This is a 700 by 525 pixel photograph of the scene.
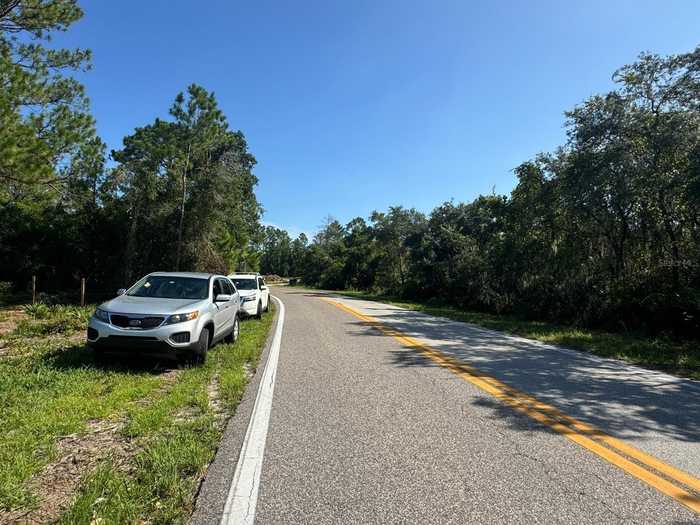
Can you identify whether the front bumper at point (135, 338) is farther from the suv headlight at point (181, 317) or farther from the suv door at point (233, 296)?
the suv door at point (233, 296)

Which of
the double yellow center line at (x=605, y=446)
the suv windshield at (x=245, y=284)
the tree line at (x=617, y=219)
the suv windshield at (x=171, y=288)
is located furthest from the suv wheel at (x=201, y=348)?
the tree line at (x=617, y=219)

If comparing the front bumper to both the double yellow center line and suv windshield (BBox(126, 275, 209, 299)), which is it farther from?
the double yellow center line

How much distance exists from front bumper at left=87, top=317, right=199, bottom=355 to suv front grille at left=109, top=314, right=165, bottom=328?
7 centimetres

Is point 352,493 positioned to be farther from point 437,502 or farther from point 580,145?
point 580,145

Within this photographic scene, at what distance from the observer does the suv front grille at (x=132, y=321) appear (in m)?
6.71

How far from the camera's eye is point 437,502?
3025mm

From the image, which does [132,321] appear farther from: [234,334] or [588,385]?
[588,385]

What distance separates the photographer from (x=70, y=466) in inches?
142

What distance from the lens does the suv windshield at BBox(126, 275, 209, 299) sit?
8156 mm

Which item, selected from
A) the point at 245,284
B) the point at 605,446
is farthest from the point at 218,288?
the point at 605,446

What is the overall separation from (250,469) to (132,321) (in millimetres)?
4176

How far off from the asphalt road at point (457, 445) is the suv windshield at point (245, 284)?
27.1 ft

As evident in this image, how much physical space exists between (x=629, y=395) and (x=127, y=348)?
740 centimetres

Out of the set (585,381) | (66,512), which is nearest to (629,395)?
(585,381)
